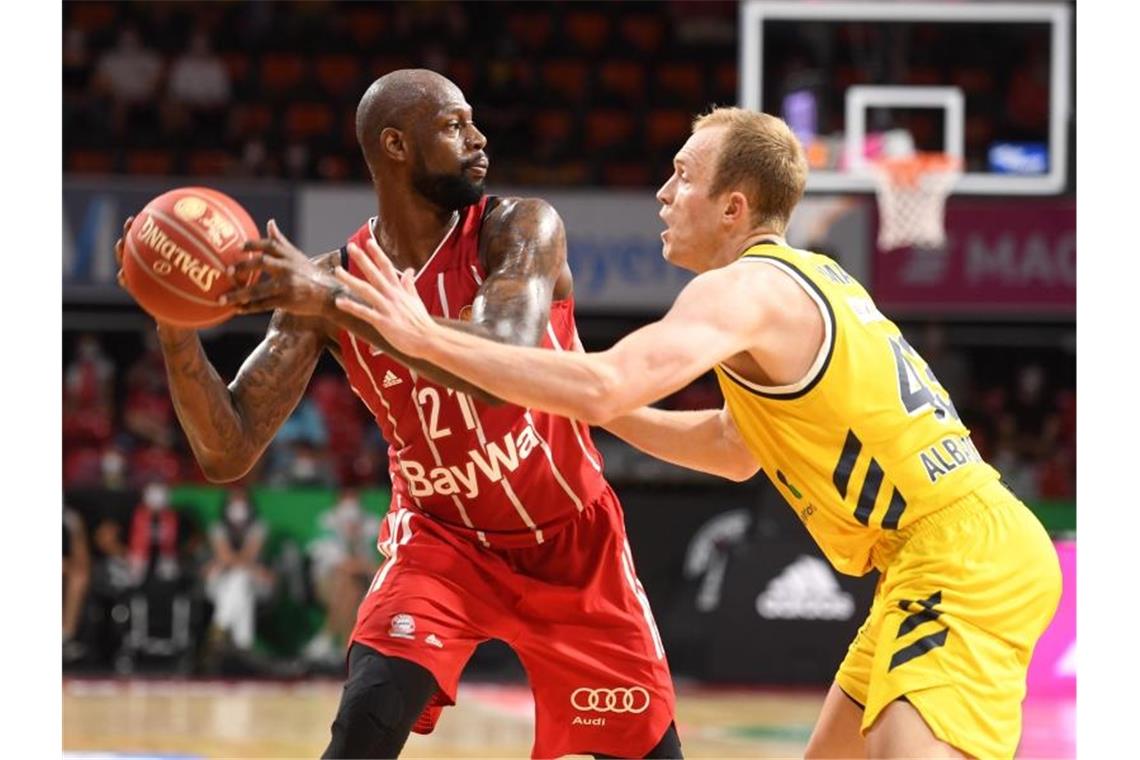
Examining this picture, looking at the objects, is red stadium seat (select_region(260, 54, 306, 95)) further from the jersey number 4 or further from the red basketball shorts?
the jersey number 4

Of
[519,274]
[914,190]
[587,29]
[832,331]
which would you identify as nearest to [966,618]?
[832,331]

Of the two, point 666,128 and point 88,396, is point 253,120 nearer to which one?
point 88,396

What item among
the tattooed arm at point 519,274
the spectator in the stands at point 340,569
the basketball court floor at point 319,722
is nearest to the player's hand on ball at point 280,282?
the tattooed arm at point 519,274

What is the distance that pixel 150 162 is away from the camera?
610 inches

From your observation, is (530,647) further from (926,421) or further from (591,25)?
(591,25)

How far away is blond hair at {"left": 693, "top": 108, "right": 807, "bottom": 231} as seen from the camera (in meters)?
3.93

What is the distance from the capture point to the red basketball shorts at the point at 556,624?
432 cm

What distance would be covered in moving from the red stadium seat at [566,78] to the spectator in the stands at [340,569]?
555cm

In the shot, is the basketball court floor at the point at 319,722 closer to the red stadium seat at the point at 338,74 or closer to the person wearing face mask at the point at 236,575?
the person wearing face mask at the point at 236,575

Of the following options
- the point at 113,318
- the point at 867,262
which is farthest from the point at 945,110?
the point at 113,318

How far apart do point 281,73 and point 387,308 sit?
1362cm

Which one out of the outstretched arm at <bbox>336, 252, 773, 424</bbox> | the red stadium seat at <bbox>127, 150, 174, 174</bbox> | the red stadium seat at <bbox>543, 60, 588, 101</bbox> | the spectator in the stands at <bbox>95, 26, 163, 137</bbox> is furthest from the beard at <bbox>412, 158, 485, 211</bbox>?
the red stadium seat at <bbox>543, 60, 588, 101</bbox>

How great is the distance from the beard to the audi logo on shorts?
4.55 ft
